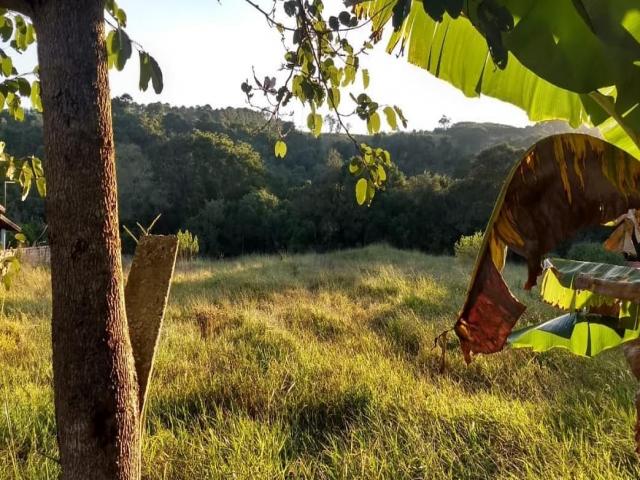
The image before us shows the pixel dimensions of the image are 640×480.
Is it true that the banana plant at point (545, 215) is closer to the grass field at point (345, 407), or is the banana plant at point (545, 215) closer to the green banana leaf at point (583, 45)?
the green banana leaf at point (583, 45)

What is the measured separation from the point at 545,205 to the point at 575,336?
0.95 m

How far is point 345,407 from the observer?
3.26 m

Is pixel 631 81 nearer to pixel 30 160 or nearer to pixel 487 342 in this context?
pixel 487 342

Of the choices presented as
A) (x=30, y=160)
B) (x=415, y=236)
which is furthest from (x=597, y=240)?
(x=30, y=160)

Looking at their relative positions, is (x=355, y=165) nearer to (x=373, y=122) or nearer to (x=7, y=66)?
(x=373, y=122)

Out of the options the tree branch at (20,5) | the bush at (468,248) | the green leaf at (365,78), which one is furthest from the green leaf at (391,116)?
the bush at (468,248)

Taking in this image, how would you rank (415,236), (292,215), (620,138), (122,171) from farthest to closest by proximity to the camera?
(122,171), (292,215), (415,236), (620,138)

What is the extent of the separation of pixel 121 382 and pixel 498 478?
1956mm

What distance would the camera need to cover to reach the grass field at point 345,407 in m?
2.43

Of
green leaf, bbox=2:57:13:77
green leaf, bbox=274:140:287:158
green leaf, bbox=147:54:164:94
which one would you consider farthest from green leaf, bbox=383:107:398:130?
green leaf, bbox=2:57:13:77

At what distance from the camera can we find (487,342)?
61.2 inches

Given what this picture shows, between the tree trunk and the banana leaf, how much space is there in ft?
3.55

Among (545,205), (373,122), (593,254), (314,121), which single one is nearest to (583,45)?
(545,205)

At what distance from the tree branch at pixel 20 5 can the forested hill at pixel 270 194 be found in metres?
15.0
